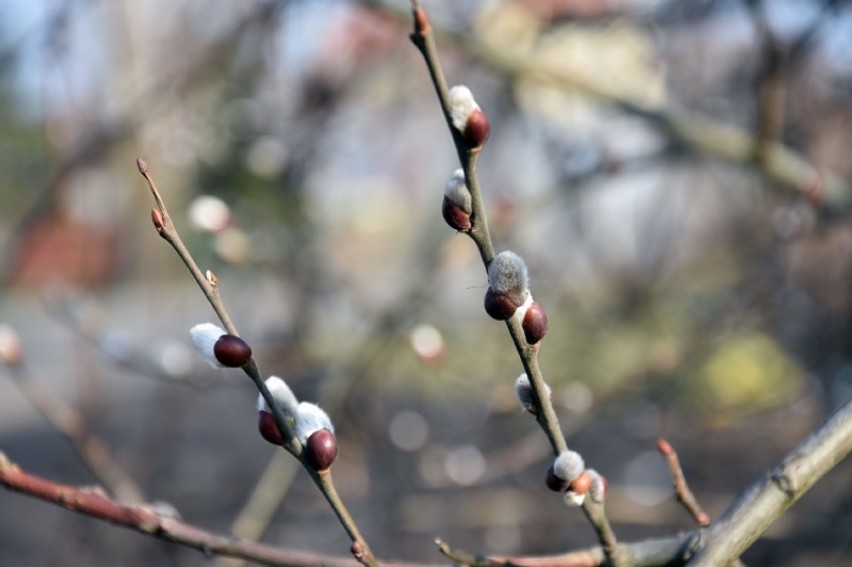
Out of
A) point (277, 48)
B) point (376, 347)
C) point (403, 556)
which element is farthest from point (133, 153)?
point (403, 556)

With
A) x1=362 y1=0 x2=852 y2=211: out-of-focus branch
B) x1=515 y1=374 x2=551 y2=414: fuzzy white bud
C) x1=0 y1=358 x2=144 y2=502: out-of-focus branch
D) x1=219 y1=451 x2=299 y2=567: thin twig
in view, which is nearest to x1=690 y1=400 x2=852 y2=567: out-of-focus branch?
x1=515 y1=374 x2=551 y2=414: fuzzy white bud

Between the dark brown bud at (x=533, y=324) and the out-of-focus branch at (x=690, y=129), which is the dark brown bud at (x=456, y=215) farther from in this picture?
the out-of-focus branch at (x=690, y=129)

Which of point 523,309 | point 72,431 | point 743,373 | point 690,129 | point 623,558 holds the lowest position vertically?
point 623,558

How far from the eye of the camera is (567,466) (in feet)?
2.62

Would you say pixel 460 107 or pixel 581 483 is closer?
pixel 460 107

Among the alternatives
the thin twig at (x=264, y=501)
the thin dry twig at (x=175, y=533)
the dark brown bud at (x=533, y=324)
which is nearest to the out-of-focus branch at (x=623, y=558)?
the thin dry twig at (x=175, y=533)

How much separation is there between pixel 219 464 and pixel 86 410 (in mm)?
2581

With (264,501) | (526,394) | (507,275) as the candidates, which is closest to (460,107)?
(507,275)

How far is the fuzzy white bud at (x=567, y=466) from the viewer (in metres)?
0.80

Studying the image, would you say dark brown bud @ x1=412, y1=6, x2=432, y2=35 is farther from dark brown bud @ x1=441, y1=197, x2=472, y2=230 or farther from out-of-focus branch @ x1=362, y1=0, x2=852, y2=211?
out-of-focus branch @ x1=362, y1=0, x2=852, y2=211

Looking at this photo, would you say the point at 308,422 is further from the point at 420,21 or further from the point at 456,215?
the point at 420,21

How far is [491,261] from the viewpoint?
71 cm

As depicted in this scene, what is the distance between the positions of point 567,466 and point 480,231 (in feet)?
0.75

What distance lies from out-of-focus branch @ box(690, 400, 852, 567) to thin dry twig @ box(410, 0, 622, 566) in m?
0.10
